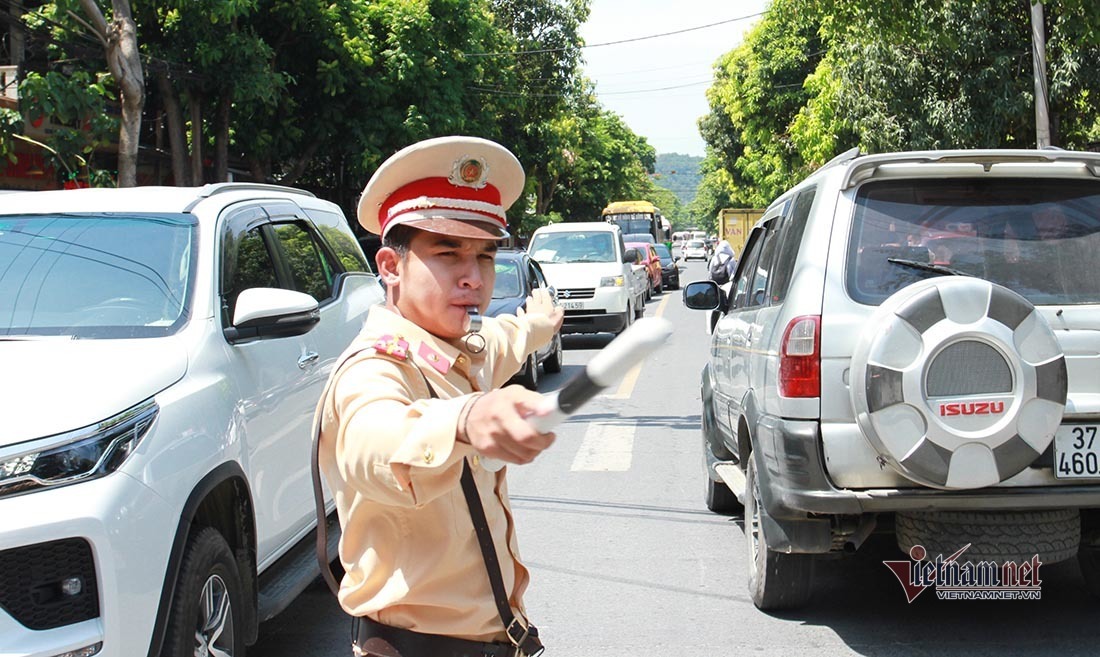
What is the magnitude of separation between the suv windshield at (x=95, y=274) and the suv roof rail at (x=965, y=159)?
104 inches

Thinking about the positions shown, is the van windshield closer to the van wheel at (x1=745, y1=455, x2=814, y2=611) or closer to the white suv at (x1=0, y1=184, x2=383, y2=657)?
the white suv at (x1=0, y1=184, x2=383, y2=657)

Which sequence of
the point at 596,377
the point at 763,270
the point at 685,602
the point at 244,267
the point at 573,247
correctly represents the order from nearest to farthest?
1. the point at 596,377
2. the point at 244,267
3. the point at 685,602
4. the point at 763,270
5. the point at 573,247

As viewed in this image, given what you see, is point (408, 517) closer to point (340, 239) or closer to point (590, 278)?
point (340, 239)

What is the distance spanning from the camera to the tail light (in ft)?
14.2

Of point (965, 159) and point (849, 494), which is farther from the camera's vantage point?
point (965, 159)

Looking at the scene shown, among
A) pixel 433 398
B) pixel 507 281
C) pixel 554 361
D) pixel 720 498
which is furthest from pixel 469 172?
pixel 554 361

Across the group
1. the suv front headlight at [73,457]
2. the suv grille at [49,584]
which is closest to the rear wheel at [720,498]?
the suv front headlight at [73,457]

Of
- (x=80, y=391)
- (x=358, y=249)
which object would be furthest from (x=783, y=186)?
(x=80, y=391)

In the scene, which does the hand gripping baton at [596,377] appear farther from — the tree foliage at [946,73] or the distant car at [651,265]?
the distant car at [651,265]

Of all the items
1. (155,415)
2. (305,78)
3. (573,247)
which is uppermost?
(305,78)

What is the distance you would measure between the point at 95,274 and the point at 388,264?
2.51m

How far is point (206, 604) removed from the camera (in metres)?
3.58

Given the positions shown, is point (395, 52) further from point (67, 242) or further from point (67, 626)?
Result: point (67, 626)

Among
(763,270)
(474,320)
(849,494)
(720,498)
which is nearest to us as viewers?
(474,320)
